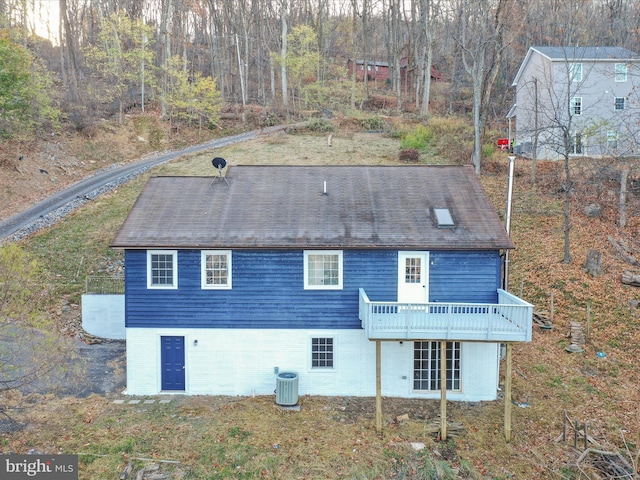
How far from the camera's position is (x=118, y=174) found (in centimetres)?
3784

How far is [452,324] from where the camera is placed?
1436 centimetres

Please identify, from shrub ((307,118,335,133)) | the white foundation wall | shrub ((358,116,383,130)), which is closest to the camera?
the white foundation wall

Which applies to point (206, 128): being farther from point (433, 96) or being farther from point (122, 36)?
point (433, 96)

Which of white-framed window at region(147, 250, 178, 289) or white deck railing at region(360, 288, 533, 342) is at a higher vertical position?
white-framed window at region(147, 250, 178, 289)

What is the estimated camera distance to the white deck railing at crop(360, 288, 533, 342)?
14172mm

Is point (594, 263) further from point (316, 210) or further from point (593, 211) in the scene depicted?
point (316, 210)

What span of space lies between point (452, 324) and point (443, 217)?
389 centimetres

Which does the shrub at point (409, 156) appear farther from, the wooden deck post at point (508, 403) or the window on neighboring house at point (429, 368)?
the wooden deck post at point (508, 403)

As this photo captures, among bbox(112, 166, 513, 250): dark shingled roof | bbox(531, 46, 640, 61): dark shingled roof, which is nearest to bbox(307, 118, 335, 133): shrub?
bbox(531, 46, 640, 61): dark shingled roof

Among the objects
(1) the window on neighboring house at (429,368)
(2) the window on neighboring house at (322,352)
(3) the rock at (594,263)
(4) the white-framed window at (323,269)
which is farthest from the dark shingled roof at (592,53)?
(2) the window on neighboring house at (322,352)

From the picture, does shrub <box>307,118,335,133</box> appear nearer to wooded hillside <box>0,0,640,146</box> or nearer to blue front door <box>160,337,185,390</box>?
wooded hillside <box>0,0,640,146</box>

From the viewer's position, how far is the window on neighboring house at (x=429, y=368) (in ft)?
54.3

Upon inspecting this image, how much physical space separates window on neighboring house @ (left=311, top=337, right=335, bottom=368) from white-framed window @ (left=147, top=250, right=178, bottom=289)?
4814 millimetres

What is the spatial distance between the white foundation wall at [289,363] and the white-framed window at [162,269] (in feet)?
4.83
